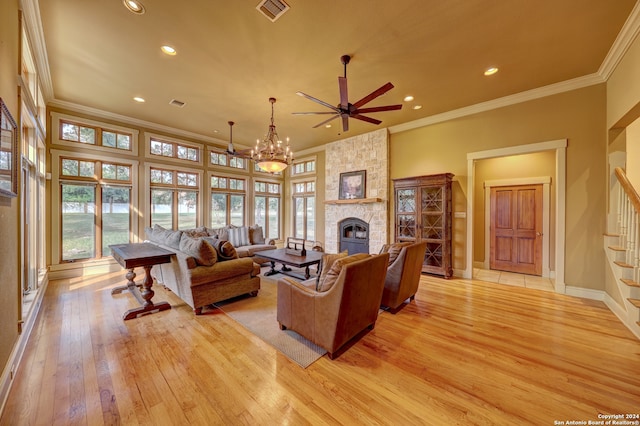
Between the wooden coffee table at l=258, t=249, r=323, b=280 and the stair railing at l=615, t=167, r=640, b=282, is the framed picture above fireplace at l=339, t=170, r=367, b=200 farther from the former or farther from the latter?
the stair railing at l=615, t=167, r=640, b=282

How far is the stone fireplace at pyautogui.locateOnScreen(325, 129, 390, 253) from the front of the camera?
6.11m

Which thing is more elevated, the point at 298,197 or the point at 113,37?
the point at 113,37

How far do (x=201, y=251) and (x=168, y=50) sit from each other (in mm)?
2715

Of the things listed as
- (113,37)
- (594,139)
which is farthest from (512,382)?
(113,37)

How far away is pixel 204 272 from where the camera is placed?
3.20 meters

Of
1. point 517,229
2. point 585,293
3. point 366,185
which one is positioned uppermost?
point 366,185

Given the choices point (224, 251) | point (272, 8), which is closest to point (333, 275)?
point (224, 251)

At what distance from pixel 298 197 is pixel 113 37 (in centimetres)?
604

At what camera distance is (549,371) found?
6.88 feet

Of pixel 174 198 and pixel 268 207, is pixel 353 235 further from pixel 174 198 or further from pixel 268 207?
pixel 174 198

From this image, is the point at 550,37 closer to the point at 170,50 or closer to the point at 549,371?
the point at 549,371

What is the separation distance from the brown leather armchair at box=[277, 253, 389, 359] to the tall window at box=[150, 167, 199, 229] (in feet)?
16.3

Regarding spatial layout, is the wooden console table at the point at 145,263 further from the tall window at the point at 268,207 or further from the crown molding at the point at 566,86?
the crown molding at the point at 566,86

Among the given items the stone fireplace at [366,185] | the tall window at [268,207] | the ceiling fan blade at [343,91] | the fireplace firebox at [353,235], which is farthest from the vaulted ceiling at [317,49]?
the tall window at [268,207]
